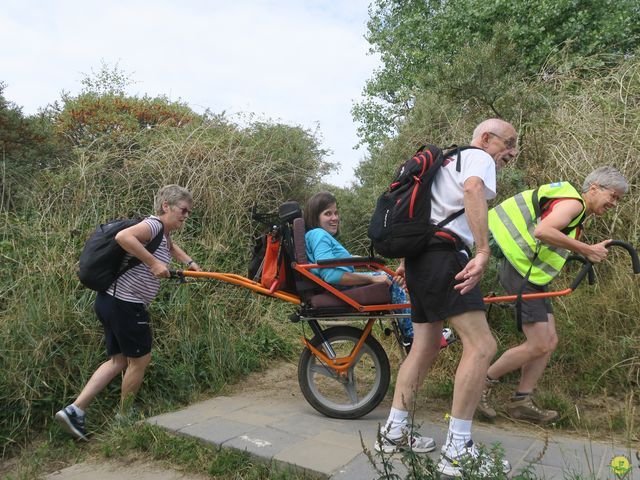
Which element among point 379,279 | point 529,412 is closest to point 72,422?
point 379,279

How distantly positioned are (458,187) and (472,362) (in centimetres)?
93

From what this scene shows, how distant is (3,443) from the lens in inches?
169

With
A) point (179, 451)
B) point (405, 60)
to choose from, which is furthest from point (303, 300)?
point (405, 60)

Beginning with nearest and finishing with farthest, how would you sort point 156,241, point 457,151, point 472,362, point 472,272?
point 472,272 < point 472,362 < point 457,151 < point 156,241

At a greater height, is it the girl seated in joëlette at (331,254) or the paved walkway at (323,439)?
the girl seated in joëlette at (331,254)

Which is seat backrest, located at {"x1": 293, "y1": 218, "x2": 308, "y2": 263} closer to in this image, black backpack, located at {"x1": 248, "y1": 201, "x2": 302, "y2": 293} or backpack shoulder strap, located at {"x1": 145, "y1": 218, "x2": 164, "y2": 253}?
black backpack, located at {"x1": 248, "y1": 201, "x2": 302, "y2": 293}

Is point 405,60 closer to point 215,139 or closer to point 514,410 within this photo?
point 215,139

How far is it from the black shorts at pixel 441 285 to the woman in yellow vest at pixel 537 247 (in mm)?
736

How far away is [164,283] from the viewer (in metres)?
5.37

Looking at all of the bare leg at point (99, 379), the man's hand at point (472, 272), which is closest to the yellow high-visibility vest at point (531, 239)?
the man's hand at point (472, 272)

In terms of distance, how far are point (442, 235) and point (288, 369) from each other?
282cm

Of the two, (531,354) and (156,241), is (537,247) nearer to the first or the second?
(531,354)

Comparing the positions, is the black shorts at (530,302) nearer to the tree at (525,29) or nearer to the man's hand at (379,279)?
the man's hand at (379,279)

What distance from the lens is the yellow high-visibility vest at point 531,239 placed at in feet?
11.8
